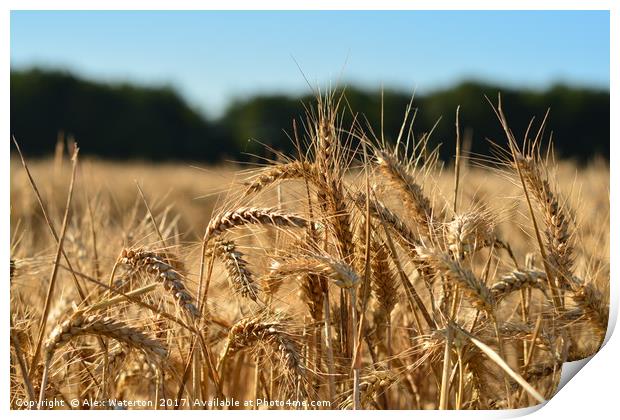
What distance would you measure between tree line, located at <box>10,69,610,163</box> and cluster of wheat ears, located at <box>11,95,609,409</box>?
126mm

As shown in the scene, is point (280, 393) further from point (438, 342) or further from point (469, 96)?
point (469, 96)

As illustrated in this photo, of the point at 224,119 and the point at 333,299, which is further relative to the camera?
the point at 224,119

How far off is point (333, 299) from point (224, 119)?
14263 mm

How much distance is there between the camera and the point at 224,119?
52.2 ft

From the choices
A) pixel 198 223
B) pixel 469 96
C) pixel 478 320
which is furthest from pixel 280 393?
pixel 469 96

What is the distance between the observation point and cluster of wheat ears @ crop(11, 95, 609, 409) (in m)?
1.60

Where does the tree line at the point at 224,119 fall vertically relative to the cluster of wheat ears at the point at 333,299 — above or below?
above

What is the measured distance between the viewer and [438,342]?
167cm

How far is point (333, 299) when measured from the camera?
75.4 inches

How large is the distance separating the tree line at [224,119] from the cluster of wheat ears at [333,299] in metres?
0.13

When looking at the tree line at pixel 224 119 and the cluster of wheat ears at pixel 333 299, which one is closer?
the cluster of wheat ears at pixel 333 299

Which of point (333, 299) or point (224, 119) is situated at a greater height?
point (224, 119)

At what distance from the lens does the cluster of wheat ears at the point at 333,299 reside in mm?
1600
